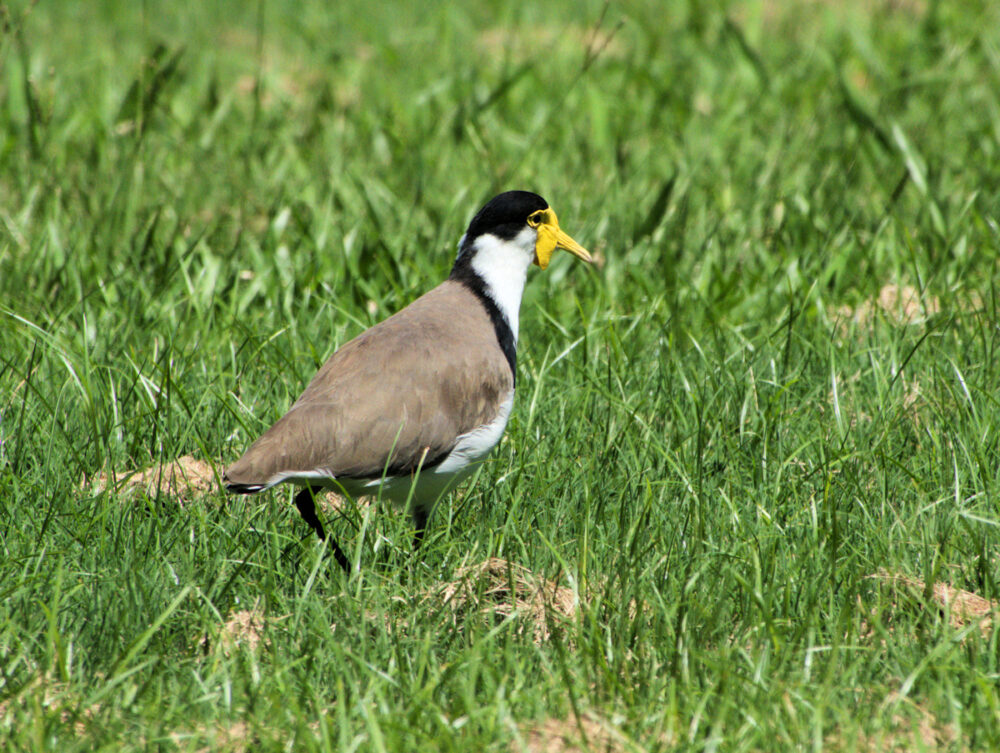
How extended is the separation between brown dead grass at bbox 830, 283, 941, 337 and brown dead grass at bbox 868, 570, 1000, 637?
1.68 m

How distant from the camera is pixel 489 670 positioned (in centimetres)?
282

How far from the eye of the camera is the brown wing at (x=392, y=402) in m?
3.32

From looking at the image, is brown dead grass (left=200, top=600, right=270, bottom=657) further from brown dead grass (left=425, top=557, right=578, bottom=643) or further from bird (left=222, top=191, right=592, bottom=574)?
brown dead grass (left=425, top=557, right=578, bottom=643)

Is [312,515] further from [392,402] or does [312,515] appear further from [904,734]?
[904,734]

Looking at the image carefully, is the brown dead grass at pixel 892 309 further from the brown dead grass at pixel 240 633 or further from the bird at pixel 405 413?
the brown dead grass at pixel 240 633

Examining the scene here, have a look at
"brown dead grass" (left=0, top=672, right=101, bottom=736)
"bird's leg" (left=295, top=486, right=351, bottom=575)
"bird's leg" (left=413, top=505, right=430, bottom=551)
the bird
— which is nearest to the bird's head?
the bird

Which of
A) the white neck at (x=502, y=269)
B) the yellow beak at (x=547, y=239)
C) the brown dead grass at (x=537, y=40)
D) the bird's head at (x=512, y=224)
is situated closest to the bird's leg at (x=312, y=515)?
the white neck at (x=502, y=269)

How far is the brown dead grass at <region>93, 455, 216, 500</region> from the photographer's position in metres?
3.59

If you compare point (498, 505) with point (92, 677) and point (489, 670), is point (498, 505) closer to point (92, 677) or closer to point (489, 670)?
point (489, 670)

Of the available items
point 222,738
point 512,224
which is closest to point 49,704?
point 222,738

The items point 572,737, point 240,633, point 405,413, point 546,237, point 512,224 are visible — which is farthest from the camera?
point 546,237

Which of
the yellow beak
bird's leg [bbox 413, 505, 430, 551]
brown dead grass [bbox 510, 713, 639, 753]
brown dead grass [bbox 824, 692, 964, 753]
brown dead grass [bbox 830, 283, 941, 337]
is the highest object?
the yellow beak

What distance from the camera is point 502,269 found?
13.5ft

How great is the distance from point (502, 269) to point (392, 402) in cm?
82
